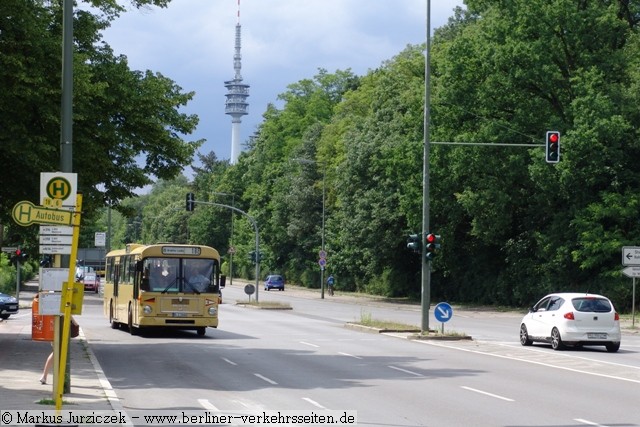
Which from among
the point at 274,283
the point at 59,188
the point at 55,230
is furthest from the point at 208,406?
the point at 274,283

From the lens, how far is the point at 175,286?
3378cm

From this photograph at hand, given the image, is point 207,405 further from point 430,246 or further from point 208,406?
point 430,246

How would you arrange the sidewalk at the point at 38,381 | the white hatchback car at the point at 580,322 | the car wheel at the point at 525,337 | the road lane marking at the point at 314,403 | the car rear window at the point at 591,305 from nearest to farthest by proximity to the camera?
the sidewalk at the point at 38,381 < the road lane marking at the point at 314,403 < the white hatchback car at the point at 580,322 < the car rear window at the point at 591,305 < the car wheel at the point at 525,337

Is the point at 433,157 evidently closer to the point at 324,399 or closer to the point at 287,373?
the point at 287,373

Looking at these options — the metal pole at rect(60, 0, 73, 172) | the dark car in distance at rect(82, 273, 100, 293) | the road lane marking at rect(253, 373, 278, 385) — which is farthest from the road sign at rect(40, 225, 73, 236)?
the dark car in distance at rect(82, 273, 100, 293)

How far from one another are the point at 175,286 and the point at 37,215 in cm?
2039

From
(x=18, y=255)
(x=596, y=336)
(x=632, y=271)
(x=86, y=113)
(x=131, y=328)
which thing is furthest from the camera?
(x=18, y=255)

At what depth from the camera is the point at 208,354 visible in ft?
88.8

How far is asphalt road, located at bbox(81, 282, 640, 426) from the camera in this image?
15828 mm

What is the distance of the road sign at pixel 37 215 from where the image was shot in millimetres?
13391

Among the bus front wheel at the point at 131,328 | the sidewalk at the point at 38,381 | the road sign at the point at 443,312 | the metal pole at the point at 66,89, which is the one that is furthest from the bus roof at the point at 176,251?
the metal pole at the point at 66,89

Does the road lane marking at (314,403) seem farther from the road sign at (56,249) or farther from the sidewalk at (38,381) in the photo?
the road sign at (56,249)

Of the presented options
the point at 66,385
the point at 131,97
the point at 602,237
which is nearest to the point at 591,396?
the point at 66,385

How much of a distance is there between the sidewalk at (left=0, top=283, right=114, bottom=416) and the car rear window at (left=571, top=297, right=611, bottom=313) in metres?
12.8
